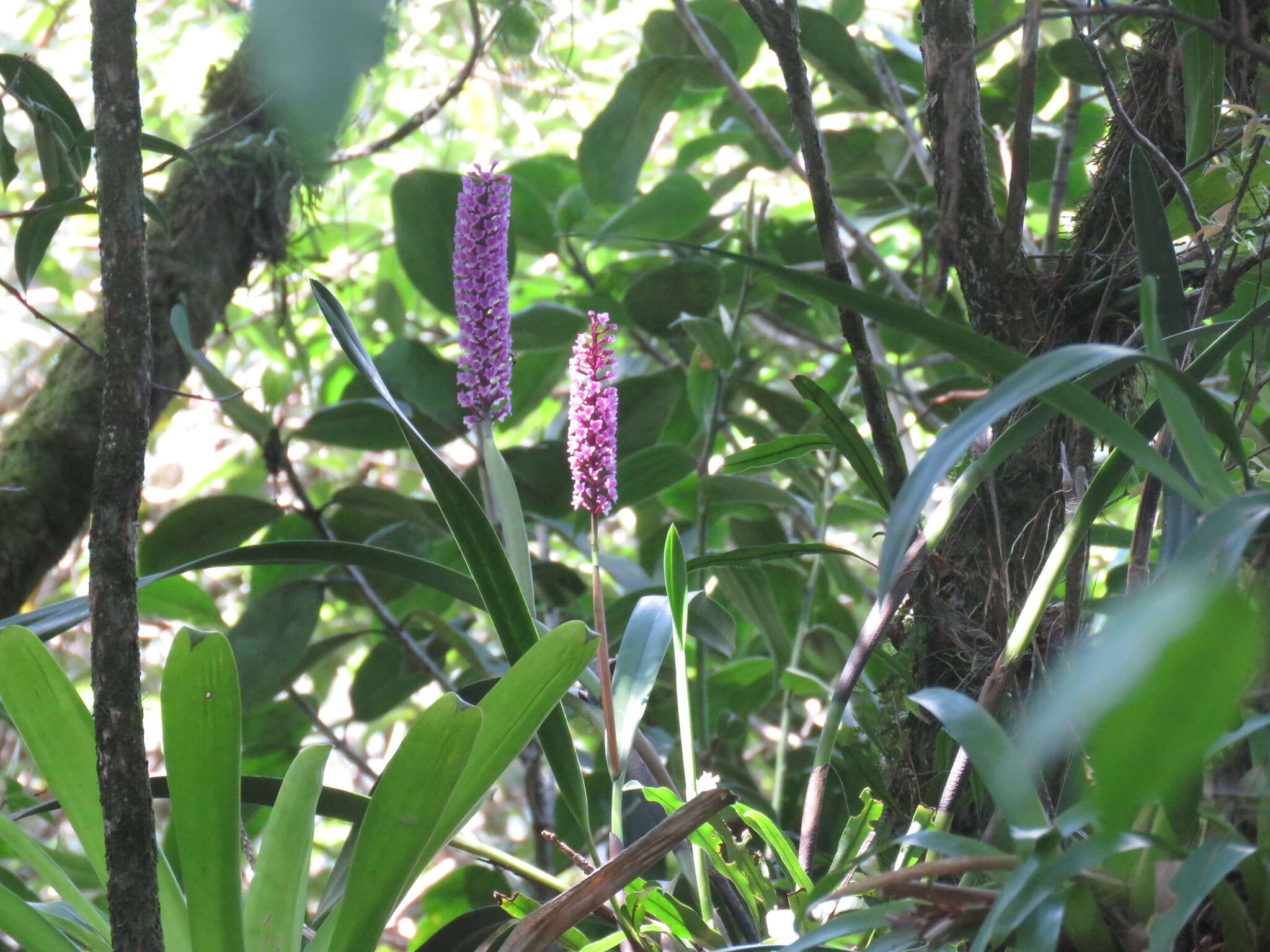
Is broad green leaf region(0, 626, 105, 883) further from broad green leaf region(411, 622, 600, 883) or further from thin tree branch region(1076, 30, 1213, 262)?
thin tree branch region(1076, 30, 1213, 262)

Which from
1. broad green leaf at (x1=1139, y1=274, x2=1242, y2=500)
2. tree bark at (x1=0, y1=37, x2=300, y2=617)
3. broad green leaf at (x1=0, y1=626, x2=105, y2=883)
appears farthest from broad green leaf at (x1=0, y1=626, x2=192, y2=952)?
broad green leaf at (x1=1139, y1=274, x2=1242, y2=500)

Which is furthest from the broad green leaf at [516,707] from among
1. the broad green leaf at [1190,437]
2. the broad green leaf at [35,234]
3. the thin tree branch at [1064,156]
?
the thin tree branch at [1064,156]

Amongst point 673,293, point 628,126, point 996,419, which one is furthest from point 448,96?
point 996,419

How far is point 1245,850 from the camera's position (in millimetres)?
258

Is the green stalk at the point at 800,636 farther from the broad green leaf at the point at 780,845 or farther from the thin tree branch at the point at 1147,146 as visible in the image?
the thin tree branch at the point at 1147,146

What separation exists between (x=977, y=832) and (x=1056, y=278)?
292 millimetres

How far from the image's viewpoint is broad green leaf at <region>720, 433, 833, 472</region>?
0.51 meters

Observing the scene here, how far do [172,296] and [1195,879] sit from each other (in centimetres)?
90

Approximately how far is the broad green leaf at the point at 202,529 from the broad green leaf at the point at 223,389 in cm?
7

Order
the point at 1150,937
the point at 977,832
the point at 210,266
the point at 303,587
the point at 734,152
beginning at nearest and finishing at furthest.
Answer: the point at 1150,937, the point at 977,832, the point at 303,587, the point at 210,266, the point at 734,152

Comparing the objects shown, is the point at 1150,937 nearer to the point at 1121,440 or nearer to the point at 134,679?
the point at 1121,440

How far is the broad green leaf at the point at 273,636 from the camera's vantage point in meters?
0.74

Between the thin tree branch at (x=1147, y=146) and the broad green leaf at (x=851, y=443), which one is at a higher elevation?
the thin tree branch at (x=1147, y=146)

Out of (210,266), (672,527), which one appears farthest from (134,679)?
(210,266)
